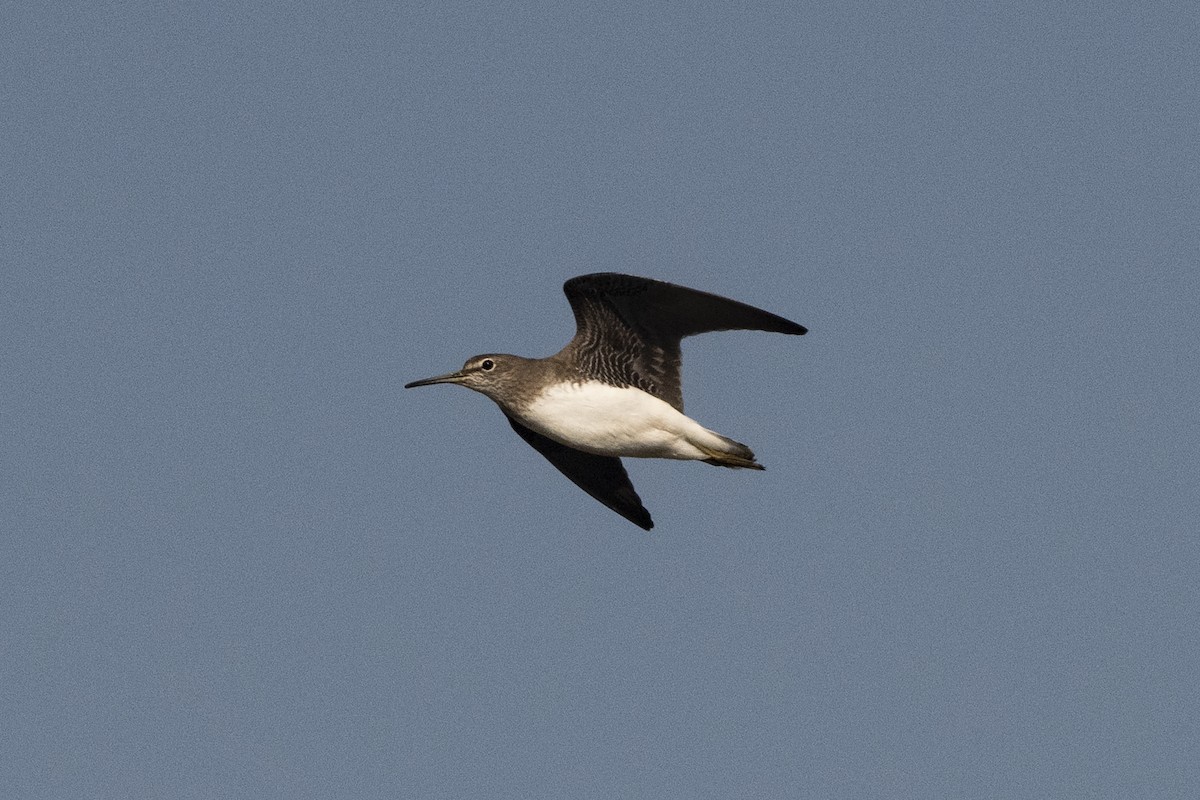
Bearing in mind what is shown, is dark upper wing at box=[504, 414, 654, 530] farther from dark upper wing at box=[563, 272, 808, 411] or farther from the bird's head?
dark upper wing at box=[563, 272, 808, 411]

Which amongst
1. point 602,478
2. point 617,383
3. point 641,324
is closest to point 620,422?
point 617,383

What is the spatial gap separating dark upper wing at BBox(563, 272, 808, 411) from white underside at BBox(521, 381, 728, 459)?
0.69 feet

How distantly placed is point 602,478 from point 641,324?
278 cm

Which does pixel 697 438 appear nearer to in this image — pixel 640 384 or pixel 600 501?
pixel 640 384

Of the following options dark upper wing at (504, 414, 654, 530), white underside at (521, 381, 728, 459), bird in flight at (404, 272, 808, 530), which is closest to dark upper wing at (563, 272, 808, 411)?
bird in flight at (404, 272, 808, 530)

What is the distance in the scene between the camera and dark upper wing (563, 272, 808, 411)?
18.1 metres

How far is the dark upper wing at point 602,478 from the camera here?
68.8 feet

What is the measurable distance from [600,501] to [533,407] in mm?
2316

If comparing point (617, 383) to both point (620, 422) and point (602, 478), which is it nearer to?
point (620, 422)

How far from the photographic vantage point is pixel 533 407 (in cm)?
1911

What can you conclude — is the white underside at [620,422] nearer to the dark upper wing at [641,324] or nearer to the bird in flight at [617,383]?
the bird in flight at [617,383]

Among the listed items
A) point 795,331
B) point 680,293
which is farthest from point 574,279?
point 795,331

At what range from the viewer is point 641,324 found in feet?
61.7

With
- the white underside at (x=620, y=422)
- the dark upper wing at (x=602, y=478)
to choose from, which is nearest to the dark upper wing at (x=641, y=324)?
the white underside at (x=620, y=422)
